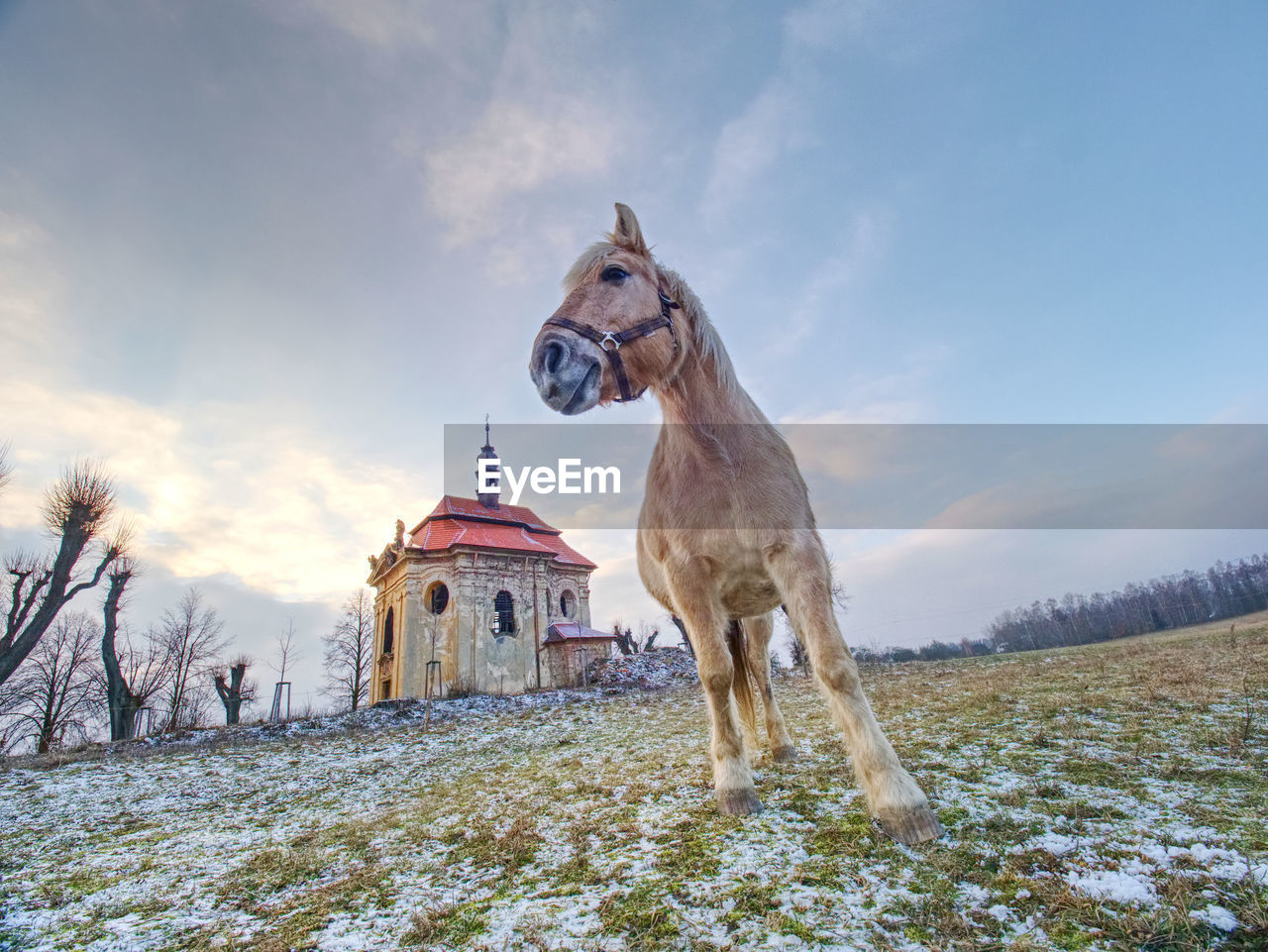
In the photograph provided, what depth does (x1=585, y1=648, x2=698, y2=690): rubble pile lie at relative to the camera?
21.9m

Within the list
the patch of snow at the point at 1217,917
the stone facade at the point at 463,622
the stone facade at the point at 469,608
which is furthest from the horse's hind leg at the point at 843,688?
the stone facade at the point at 463,622

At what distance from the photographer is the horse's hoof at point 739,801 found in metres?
2.70

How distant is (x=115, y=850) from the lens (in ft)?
13.0

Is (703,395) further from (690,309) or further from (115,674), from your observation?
(115,674)

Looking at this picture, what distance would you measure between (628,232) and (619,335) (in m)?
0.94

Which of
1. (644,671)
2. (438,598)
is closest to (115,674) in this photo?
(438,598)

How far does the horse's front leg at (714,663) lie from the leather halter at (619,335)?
1.08 meters

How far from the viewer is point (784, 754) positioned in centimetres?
392

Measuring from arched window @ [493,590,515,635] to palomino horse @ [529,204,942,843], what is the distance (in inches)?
1041

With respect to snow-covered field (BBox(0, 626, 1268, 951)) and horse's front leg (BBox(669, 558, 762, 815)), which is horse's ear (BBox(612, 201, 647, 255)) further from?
snow-covered field (BBox(0, 626, 1268, 951))

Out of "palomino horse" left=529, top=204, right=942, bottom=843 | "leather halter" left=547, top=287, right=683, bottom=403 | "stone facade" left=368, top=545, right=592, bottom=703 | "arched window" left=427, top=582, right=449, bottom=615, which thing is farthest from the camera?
"arched window" left=427, top=582, right=449, bottom=615

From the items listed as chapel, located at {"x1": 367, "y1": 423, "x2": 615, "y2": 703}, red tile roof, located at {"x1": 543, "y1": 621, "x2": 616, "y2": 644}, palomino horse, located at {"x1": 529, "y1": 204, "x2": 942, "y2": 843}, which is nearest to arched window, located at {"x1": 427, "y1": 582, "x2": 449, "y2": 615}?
chapel, located at {"x1": 367, "y1": 423, "x2": 615, "y2": 703}

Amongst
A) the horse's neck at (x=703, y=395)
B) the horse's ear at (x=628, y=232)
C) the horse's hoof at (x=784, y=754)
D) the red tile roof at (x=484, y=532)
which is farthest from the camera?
the red tile roof at (x=484, y=532)

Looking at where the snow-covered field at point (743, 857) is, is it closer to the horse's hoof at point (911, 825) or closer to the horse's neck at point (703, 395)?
the horse's hoof at point (911, 825)
